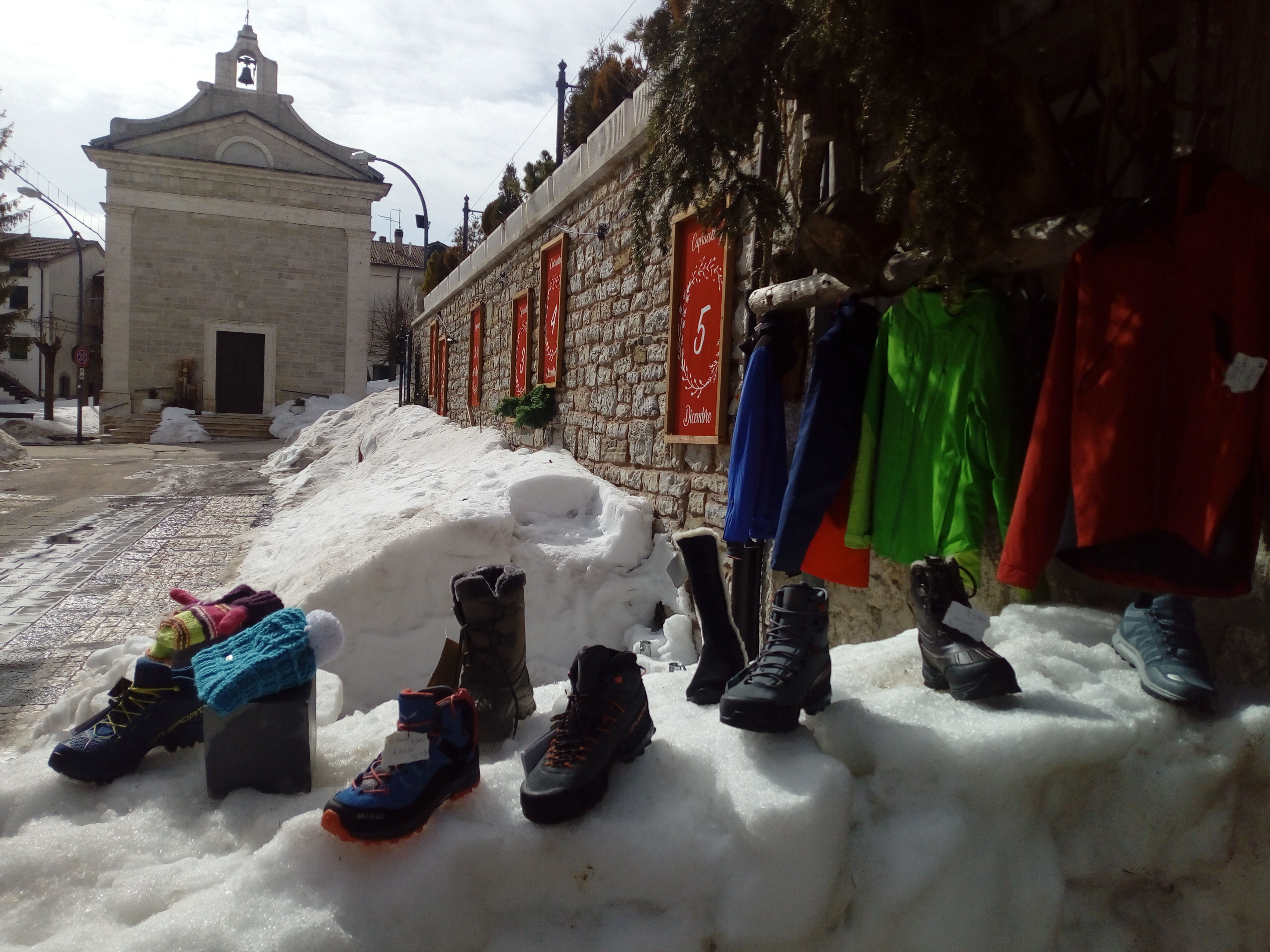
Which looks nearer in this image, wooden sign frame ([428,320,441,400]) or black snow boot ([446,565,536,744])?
black snow boot ([446,565,536,744])

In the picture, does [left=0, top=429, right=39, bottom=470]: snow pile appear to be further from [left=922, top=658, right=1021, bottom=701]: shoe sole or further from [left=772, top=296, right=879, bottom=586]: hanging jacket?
[left=922, top=658, right=1021, bottom=701]: shoe sole

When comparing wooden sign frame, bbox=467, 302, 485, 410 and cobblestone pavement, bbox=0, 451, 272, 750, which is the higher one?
wooden sign frame, bbox=467, 302, 485, 410

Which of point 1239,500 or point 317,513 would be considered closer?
point 1239,500

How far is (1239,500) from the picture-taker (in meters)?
1.82

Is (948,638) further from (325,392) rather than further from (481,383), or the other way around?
(325,392)

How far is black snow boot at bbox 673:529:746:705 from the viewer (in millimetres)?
2248

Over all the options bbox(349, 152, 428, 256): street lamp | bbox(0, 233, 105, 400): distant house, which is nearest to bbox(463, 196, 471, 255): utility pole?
bbox(349, 152, 428, 256): street lamp

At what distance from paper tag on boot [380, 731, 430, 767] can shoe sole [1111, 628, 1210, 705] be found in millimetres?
1624

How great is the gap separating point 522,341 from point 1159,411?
7.14m

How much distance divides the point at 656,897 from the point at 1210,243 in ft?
6.19

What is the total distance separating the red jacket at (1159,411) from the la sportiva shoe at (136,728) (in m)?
2.22

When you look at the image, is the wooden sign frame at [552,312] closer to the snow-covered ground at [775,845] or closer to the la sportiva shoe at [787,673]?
the snow-covered ground at [775,845]

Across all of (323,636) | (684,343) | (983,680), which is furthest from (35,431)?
(983,680)

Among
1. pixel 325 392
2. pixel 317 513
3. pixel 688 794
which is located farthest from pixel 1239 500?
pixel 325 392
